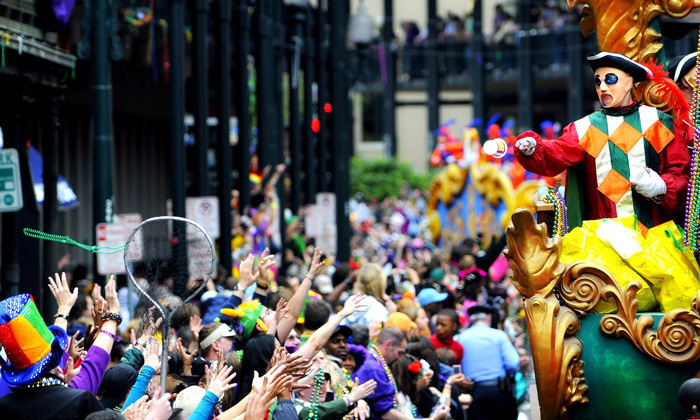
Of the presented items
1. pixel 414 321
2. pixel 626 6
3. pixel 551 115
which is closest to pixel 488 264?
pixel 414 321

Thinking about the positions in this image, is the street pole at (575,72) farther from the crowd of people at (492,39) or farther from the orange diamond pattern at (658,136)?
the orange diamond pattern at (658,136)

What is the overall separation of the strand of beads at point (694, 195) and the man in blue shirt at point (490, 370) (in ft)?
13.3

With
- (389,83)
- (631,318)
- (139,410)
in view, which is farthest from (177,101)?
(389,83)

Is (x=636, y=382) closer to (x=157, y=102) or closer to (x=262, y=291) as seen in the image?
(x=262, y=291)

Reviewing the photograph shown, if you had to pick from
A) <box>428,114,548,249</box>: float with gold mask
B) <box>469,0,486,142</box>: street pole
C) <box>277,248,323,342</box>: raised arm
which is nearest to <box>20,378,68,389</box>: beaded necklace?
<box>277,248,323,342</box>: raised arm

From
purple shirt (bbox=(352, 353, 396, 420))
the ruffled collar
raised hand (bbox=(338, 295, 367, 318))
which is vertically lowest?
purple shirt (bbox=(352, 353, 396, 420))

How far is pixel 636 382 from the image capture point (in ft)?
26.1

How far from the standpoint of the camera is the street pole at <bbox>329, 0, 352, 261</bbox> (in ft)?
96.8

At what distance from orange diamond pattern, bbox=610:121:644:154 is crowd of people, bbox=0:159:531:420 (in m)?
1.89

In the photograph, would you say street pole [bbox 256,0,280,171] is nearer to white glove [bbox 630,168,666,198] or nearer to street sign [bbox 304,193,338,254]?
street sign [bbox 304,193,338,254]

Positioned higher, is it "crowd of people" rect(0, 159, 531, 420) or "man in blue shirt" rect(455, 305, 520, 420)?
"crowd of people" rect(0, 159, 531, 420)

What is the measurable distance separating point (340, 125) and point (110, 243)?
17.3m

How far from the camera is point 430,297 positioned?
13656 millimetres

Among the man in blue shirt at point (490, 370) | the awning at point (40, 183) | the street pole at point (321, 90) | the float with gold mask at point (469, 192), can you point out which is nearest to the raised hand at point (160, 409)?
the man in blue shirt at point (490, 370)
